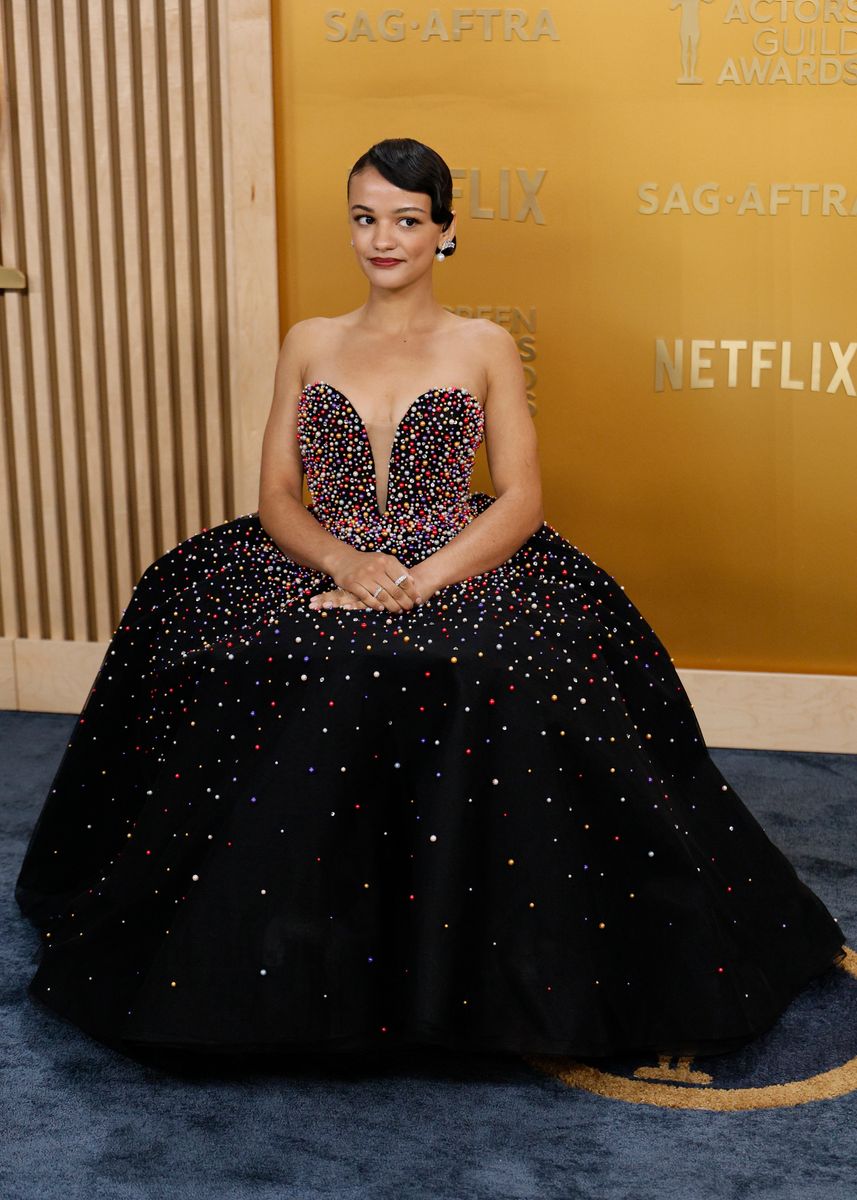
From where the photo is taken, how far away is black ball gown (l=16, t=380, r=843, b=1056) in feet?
6.89

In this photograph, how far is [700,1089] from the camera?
6.99 ft

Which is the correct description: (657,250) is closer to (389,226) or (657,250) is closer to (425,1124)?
(389,226)

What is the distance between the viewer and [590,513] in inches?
144

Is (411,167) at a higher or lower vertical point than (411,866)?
higher

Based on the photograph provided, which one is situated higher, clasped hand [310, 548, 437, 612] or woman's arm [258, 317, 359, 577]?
woman's arm [258, 317, 359, 577]

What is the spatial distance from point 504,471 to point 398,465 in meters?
0.19

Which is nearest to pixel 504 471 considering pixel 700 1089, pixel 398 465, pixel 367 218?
pixel 398 465

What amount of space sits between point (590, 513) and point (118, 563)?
1282 millimetres

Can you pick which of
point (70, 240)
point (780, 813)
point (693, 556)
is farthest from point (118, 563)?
point (780, 813)

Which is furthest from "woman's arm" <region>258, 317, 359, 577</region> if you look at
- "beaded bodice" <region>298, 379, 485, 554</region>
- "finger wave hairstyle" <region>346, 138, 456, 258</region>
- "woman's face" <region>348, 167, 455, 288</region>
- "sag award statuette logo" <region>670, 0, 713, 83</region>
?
"sag award statuette logo" <region>670, 0, 713, 83</region>

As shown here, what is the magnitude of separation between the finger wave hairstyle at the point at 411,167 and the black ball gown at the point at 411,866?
2.25ft

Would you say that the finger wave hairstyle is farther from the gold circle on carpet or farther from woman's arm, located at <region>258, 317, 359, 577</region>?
the gold circle on carpet

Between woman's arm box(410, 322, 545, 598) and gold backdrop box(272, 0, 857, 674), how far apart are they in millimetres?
1009

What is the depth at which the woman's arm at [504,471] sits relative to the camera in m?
2.46
